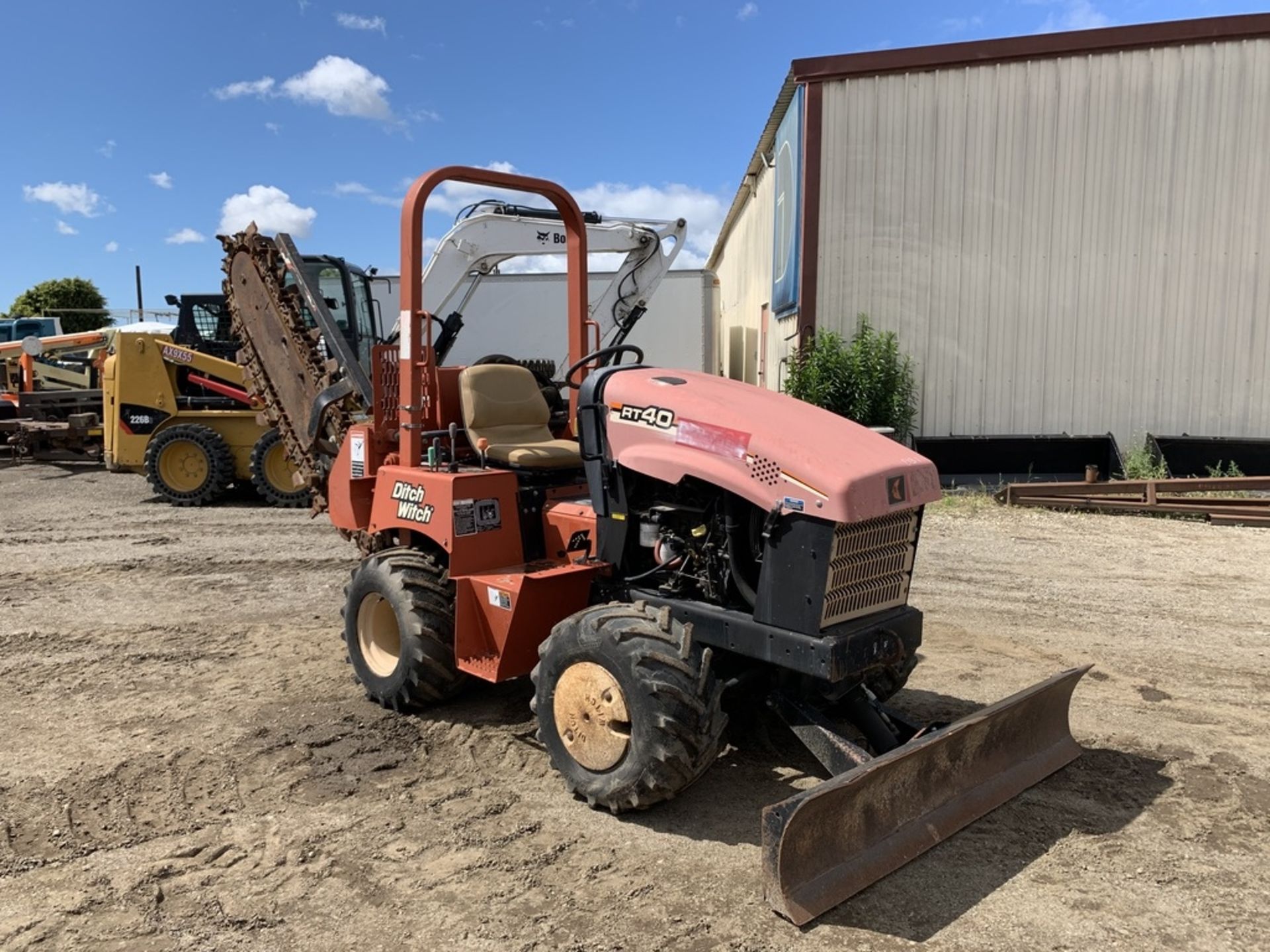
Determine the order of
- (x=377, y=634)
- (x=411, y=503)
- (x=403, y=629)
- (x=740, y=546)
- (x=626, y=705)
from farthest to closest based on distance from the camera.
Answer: (x=377, y=634) → (x=411, y=503) → (x=403, y=629) → (x=740, y=546) → (x=626, y=705)

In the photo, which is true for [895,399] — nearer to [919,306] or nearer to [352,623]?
[919,306]

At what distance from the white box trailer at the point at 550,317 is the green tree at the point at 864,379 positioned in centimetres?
626

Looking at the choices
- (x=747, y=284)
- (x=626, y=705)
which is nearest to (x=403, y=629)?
(x=626, y=705)

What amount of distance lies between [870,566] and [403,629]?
223 centimetres

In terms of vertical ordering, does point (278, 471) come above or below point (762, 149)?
below

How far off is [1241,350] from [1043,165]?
323cm

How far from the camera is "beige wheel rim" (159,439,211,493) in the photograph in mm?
11547

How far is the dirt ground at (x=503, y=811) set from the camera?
2953 millimetres

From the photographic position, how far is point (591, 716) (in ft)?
12.0

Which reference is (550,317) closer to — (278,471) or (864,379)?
(278,471)

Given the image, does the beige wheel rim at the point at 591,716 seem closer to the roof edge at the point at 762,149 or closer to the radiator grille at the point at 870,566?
the radiator grille at the point at 870,566

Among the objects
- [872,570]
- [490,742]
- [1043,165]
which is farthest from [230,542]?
[1043,165]

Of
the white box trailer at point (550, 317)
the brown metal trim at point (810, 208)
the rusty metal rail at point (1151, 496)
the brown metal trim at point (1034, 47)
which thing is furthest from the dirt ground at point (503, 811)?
the white box trailer at point (550, 317)

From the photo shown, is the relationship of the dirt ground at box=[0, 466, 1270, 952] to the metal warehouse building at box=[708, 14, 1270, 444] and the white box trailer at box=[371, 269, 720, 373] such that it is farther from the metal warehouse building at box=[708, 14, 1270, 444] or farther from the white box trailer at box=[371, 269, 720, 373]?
the white box trailer at box=[371, 269, 720, 373]
